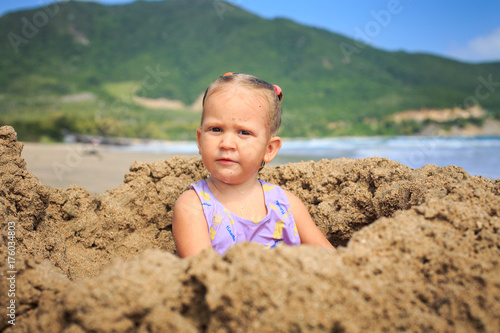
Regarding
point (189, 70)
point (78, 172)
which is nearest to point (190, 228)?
point (78, 172)

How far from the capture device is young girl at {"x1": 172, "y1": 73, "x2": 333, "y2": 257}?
2.03m

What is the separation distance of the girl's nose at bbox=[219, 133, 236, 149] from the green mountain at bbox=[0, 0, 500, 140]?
23.1 meters

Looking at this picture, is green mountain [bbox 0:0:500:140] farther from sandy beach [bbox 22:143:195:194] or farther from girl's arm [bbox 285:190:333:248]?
girl's arm [bbox 285:190:333:248]

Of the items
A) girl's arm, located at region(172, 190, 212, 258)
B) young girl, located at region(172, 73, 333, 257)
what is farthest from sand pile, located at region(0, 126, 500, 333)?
young girl, located at region(172, 73, 333, 257)

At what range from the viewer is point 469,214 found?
4.80ft

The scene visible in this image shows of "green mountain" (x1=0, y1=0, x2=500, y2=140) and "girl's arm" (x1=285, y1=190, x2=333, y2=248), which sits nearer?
"girl's arm" (x1=285, y1=190, x2=333, y2=248)

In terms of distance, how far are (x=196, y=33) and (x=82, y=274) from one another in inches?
3137

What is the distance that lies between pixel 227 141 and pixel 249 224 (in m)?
0.54

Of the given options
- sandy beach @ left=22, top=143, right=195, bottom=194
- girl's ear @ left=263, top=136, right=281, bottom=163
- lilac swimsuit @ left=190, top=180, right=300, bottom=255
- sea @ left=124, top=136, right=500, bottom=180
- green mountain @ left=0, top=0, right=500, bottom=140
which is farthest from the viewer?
green mountain @ left=0, top=0, right=500, bottom=140

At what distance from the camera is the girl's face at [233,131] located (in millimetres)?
2025

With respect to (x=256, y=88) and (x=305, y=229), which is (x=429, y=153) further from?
(x=256, y=88)

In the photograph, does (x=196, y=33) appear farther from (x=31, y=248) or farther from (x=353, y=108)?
(x=31, y=248)

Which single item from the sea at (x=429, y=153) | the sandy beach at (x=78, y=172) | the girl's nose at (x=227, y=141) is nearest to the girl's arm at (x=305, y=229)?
the girl's nose at (x=227, y=141)

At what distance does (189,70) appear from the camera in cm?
6341
